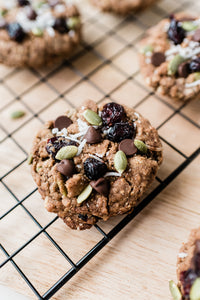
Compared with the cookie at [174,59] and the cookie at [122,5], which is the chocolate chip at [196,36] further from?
the cookie at [122,5]

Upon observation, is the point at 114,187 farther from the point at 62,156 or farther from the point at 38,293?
the point at 38,293

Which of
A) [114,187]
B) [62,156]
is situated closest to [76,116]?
[62,156]

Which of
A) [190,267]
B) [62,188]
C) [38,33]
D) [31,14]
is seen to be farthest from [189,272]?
[31,14]

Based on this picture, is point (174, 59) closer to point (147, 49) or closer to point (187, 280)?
point (147, 49)

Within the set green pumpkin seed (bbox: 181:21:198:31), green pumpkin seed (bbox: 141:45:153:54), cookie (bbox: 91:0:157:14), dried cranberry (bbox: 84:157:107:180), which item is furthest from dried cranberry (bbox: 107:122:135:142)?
cookie (bbox: 91:0:157:14)

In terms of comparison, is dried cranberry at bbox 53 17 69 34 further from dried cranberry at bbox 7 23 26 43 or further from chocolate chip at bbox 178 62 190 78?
chocolate chip at bbox 178 62 190 78

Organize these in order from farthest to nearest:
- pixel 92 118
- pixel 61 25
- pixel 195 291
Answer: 1. pixel 61 25
2. pixel 92 118
3. pixel 195 291
